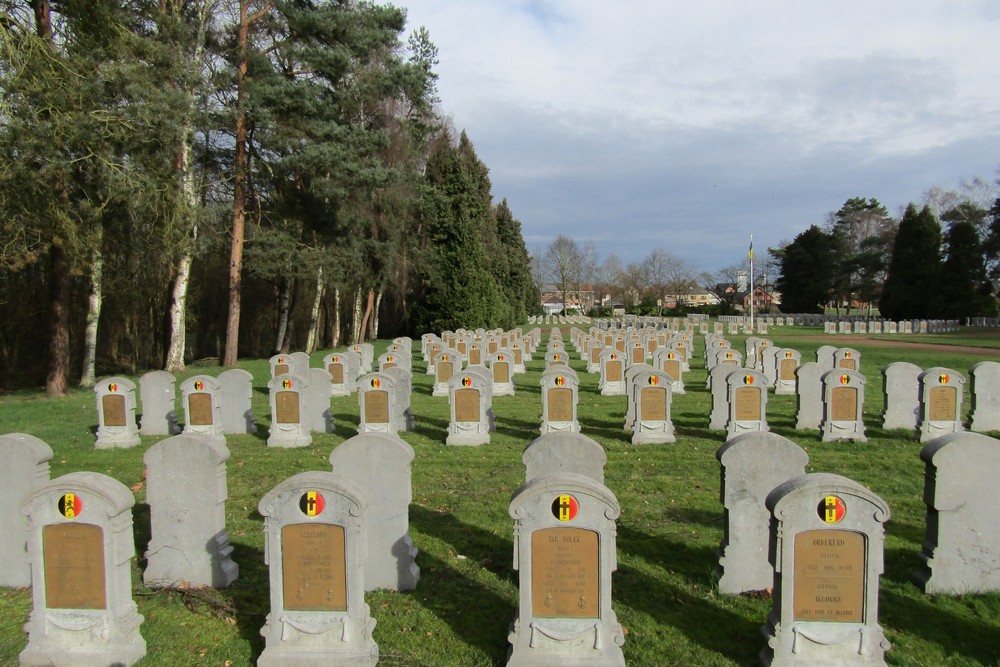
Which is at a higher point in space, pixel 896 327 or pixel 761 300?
pixel 761 300

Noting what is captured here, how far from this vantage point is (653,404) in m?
12.1

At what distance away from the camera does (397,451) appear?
6.01m

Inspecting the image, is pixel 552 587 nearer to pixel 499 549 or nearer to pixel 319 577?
pixel 319 577

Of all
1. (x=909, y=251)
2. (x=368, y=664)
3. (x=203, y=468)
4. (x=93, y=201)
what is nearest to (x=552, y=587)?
(x=368, y=664)

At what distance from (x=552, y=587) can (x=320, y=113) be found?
22.5 meters

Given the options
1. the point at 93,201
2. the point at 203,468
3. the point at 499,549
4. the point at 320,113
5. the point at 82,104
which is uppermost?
the point at 320,113

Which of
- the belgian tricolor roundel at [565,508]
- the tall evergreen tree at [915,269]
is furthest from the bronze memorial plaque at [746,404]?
the tall evergreen tree at [915,269]

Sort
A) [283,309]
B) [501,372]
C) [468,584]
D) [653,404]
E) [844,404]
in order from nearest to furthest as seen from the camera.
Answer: [468,584] < [844,404] < [653,404] < [501,372] < [283,309]

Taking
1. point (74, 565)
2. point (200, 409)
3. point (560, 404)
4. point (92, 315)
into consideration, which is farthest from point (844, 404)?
point (92, 315)

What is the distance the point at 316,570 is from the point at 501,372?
555 inches

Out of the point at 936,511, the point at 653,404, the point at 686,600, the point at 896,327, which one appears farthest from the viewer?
the point at 896,327

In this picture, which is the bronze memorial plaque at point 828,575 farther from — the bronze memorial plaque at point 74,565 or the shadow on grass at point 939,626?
the bronze memorial plaque at point 74,565

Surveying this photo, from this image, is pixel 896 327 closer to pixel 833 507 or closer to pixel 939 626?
pixel 939 626

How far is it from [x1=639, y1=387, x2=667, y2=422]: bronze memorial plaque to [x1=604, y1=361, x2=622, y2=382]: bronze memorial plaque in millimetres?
6387
